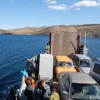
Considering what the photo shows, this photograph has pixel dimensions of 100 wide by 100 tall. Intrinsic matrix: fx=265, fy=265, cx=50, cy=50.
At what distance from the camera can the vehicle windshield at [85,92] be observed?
38.5 feet

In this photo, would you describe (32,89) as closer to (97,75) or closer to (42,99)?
(42,99)

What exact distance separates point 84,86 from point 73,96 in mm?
945

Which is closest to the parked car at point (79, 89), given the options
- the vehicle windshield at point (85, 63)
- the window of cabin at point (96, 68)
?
the window of cabin at point (96, 68)

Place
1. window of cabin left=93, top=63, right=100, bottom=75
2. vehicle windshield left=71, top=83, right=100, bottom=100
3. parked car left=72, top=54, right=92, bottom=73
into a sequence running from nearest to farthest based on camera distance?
vehicle windshield left=71, top=83, right=100, bottom=100 < window of cabin left=93, top=63, right=100, bottom=75 < parked car left=72, top=54, right=92, bottom=73

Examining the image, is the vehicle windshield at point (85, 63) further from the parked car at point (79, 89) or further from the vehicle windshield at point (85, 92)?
the vehicle windshield at point (85, 92)

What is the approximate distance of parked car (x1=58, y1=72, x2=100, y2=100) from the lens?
1178 centimetres

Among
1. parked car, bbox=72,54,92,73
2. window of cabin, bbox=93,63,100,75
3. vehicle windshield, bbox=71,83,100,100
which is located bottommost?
parked car, bbox=72,54,92,73

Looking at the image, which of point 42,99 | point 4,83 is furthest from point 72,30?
point 42,99

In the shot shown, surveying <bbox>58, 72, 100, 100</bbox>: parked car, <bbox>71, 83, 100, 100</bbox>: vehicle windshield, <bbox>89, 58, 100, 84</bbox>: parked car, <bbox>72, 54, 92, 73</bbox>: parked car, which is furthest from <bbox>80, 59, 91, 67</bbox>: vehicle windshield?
<bbox>71, 83, 100, 100</bbox>: vehicle windshield

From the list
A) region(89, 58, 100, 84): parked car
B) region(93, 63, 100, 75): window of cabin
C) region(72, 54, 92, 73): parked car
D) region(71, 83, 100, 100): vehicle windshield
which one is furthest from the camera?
region(72, 54, 92, 73): parked car

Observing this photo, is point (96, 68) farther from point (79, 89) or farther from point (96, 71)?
point (79, 89)

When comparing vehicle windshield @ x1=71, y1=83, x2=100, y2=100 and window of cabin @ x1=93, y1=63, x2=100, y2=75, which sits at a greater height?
window of cabin @ x1=93, y1=63, x2=100, y2=75

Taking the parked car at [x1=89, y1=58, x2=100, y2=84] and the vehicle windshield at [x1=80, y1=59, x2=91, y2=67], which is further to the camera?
the vehicle windshield at [x1=80, y1=59, x2=91, y2=67]

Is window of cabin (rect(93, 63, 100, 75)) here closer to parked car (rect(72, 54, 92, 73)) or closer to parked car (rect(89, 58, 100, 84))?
parked car (rect(89, 58, 100, 84))
